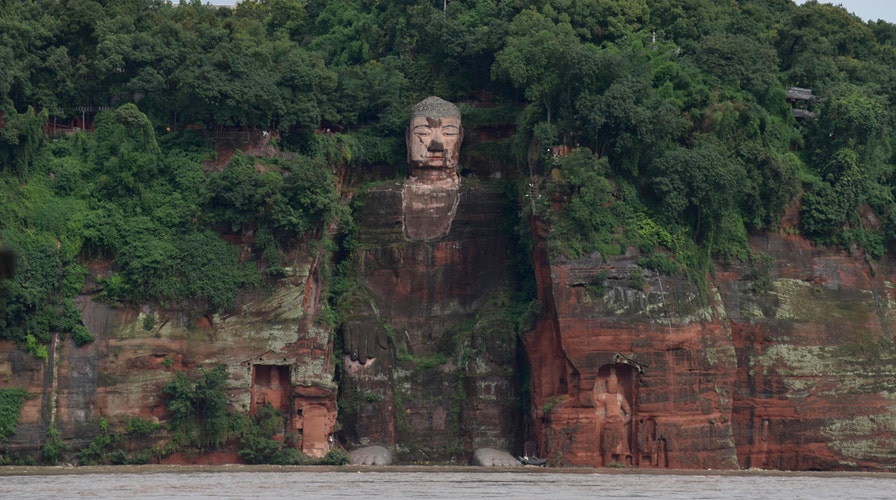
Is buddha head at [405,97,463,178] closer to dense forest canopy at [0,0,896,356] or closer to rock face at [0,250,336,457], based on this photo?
dense forest canopy at [0,0,896,356]

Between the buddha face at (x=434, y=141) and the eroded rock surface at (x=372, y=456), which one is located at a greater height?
the buddha face at (x=434, y=141)

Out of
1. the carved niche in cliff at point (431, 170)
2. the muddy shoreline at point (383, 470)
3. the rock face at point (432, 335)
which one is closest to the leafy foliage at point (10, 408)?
the muddy shoreline at point (383, 470)

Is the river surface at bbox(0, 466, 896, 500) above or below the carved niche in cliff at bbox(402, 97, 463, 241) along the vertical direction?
below

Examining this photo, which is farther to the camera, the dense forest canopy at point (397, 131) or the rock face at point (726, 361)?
the dense forest canopy at point (397, 131)

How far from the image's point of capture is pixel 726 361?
57.8 meters

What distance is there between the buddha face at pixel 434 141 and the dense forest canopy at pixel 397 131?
1498 mm

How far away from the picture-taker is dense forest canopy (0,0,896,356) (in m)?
57.8

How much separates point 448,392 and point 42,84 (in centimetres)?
1360

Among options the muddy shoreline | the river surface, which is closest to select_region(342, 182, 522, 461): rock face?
the muddy shoreline

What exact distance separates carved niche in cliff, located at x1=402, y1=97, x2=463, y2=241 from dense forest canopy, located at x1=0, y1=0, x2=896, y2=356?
1536 millimetres

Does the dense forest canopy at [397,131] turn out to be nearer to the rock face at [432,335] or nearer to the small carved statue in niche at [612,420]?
the rock face at [432,335]

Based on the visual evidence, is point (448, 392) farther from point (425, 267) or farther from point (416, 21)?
point (416, 21)

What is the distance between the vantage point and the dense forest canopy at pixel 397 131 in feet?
190

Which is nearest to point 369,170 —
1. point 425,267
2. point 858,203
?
point 425,267
